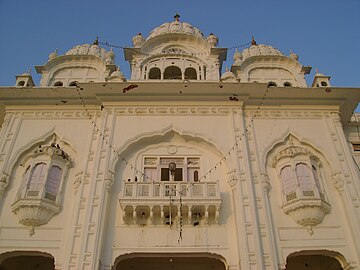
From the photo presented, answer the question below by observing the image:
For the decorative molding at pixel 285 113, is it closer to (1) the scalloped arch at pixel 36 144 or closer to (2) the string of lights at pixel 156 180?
(2) the string of lights at pixel 156 180

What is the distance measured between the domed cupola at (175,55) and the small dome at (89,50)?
1.27m

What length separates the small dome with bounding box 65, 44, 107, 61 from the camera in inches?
766

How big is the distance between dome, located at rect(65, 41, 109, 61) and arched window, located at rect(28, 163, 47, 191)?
292 inches

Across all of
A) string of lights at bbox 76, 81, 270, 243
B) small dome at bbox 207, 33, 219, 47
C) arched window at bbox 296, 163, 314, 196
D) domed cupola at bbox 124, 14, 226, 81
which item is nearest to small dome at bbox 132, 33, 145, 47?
domed cupola at bbox 124, 14, 226, 81

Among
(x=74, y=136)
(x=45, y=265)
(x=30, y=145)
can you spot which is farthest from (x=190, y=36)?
(x=45, y=265)

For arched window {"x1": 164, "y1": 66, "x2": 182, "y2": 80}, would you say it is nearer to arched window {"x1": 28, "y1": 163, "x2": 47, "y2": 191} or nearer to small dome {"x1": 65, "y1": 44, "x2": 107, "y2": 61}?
small dome {"x1": 65, "y1": 44, "x2": 107, "y2": 61}

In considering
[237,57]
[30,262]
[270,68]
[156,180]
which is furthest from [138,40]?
[30,262]

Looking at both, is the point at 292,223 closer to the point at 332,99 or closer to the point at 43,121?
the point at 332,99

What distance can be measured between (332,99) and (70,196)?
35.9 ft

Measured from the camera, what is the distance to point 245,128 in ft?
49.9

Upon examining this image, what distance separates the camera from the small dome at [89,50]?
1947cm

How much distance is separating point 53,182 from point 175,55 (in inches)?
345

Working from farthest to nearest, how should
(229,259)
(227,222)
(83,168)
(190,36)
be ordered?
1. (190,36)
2. (83,168)
3. (227,222)
4. (229,259)

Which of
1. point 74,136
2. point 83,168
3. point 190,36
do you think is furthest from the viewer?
point 190,36
